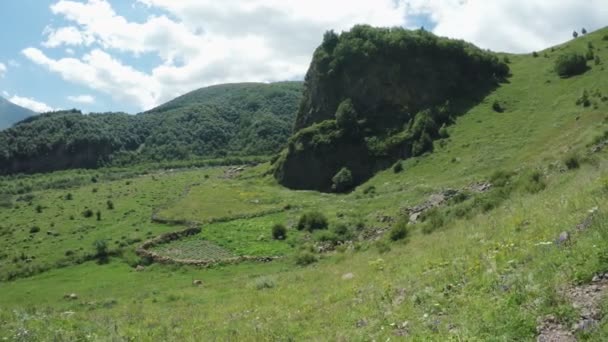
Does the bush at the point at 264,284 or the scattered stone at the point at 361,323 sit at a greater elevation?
the scattered stone at the point at 361,323

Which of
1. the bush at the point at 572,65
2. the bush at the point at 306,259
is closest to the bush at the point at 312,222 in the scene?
the bush at the point at 306,259

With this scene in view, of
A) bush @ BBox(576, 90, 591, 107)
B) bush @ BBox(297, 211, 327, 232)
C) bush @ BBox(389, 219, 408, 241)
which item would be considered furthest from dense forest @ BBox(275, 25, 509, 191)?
bush @ BBox(389, 219, 408, 241)

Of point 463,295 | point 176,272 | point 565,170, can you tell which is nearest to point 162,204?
point 176,272

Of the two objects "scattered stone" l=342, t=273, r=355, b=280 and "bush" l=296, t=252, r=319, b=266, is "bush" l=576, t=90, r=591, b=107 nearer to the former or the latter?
"bush" l=296, t=252, r=319, b=266

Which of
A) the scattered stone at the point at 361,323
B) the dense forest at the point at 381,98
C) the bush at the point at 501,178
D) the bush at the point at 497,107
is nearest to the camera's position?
the scattered stone at the point at 361,323

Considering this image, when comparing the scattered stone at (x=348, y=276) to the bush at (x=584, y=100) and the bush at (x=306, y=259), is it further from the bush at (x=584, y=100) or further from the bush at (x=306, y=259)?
the bush at (x=584, y=100)

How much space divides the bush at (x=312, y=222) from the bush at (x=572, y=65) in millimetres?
43086

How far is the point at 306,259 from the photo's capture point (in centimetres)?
3528

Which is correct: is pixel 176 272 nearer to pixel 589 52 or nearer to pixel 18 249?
pixel 18 249

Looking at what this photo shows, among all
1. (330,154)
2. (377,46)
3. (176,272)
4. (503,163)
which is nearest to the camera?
(176,272)

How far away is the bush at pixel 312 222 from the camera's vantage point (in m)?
47.3

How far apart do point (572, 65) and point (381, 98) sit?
27146mm

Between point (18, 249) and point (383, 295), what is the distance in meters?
57.6

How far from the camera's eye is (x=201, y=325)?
1741 cm
